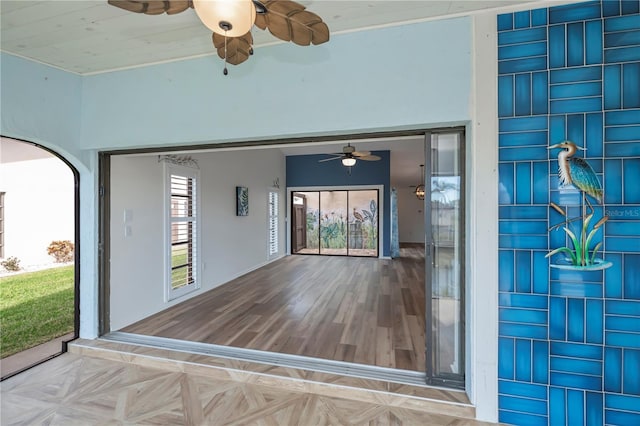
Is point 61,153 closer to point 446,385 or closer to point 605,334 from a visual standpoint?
point 446,385

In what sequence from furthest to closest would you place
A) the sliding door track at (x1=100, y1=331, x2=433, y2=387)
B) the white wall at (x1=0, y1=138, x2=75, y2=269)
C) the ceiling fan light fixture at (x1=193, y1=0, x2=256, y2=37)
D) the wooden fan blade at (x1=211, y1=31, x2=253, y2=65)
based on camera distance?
the white wall at (x1=0, y1=138, x2=75, y2=269) < the sliding door track at (x1=100, y1=331, x2=433, y2=387) < the wooden fan blade at (x1=211, y1=31, x2=253, y2=65) < the ceiling fan light fixture at (x1=193, y1=0, x2=256, y2=37)

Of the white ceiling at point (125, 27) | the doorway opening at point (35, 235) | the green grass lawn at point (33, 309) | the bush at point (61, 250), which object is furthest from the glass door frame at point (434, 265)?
the bush at point (61, 250)

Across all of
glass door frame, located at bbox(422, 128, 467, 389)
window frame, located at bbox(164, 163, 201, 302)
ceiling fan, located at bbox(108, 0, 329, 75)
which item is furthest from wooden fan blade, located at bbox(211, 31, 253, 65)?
window frame, located at bbox(164, 163, 201, 302)

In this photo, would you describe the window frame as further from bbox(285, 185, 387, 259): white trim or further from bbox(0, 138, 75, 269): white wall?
bbox(285, 185, 387, 259): white trim

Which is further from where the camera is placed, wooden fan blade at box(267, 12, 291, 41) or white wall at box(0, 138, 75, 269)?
white wall at box(0, 138, 75, 269)

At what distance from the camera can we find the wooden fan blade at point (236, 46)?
147 cm

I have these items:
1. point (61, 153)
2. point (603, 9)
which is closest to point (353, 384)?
point (603, 9)

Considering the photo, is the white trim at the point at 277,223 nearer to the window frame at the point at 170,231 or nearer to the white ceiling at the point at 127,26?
the window frame at the point at 170,231

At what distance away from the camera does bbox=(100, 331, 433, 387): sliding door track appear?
2.30 meters

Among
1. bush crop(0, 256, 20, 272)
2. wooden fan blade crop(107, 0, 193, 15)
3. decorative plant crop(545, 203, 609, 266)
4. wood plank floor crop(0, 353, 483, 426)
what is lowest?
wood plank floor crop(0, 353, 483, 426)

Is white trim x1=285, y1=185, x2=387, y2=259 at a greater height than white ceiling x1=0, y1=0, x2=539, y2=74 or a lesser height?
lesser

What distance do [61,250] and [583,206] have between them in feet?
30.4

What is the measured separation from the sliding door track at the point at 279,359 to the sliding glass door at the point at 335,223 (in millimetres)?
5922

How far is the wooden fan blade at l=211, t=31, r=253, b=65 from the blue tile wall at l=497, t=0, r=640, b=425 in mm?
1595
